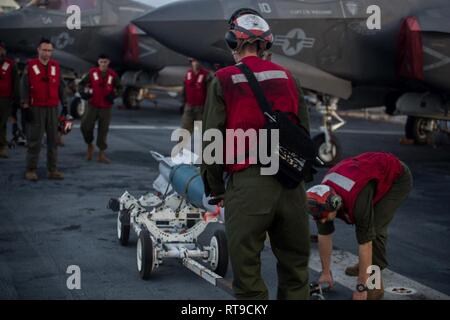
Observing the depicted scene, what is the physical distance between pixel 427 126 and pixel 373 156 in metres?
11.0

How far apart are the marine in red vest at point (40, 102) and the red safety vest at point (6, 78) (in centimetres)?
210

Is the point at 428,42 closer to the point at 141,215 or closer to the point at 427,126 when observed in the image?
the point at 427,126

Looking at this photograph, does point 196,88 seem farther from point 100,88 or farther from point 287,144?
point 287,144

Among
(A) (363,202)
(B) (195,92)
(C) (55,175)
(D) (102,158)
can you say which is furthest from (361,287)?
(B) (195,92)

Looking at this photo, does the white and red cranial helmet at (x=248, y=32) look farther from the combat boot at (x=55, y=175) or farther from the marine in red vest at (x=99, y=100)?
the marine in red vest at (x=99, y=100)

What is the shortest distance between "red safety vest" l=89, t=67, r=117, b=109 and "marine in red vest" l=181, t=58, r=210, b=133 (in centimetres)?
178

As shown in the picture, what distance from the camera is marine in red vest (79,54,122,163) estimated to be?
12.7 m

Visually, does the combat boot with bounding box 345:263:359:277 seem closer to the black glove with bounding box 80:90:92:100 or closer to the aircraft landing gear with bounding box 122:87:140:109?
the black glove with bounding box 80:90:92:100

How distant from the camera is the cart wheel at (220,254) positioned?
621cm

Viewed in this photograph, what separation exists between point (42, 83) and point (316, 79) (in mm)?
4452

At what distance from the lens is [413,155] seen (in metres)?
14.7

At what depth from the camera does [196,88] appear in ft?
45.6

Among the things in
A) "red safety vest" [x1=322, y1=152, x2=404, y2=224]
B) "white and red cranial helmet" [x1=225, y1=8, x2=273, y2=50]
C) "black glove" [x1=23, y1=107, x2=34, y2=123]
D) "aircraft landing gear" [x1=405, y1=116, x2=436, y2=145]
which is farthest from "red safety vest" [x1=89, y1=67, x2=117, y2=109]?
"white and red cranial helmet" [x1=225, y1=8, x2=273, y2=50]

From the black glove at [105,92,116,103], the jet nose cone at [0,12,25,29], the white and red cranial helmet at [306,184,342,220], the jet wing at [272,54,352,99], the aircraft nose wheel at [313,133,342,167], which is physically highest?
the jet nose cone at [0,12,25,29]
